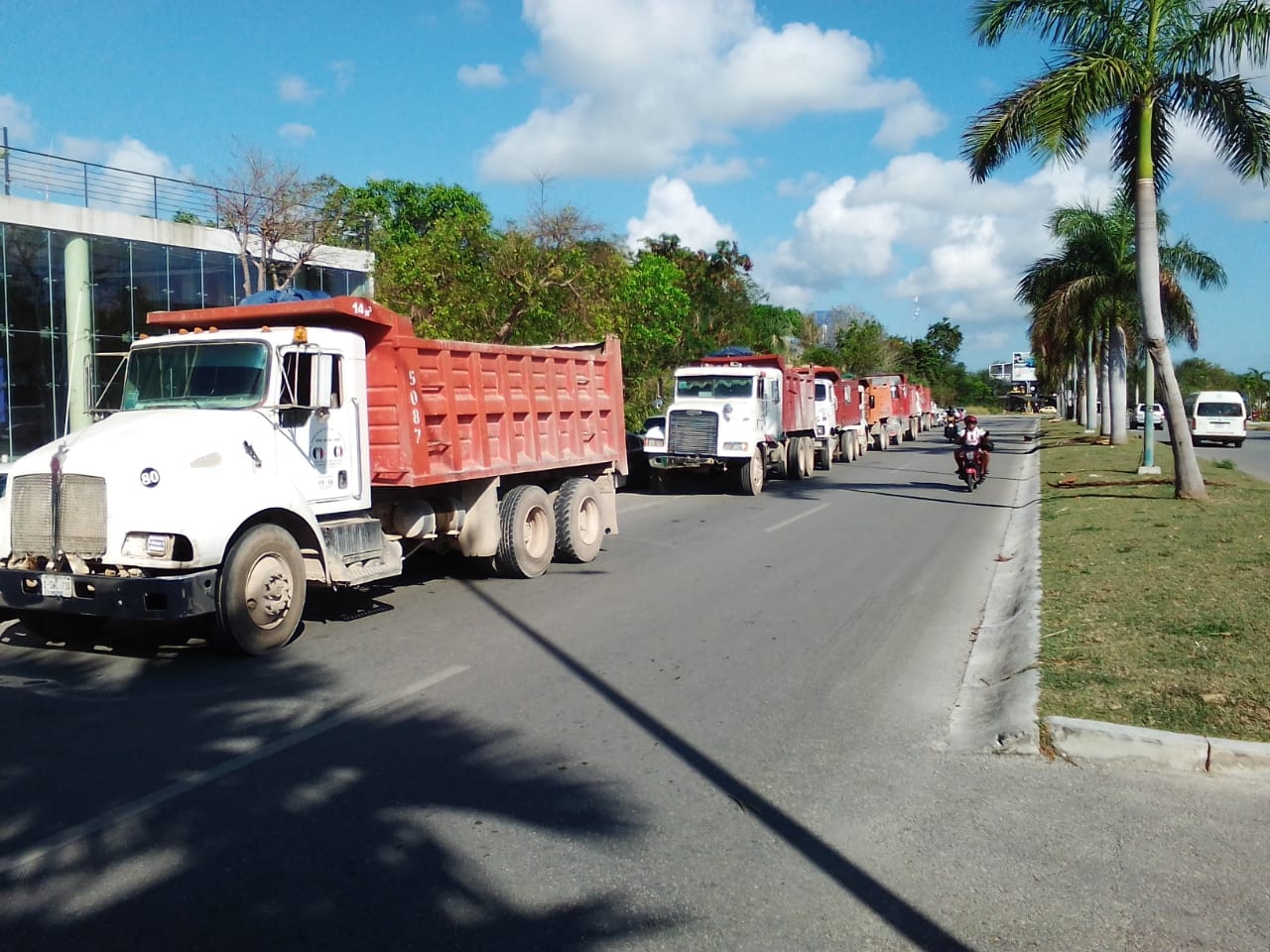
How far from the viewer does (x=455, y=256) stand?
2486cm

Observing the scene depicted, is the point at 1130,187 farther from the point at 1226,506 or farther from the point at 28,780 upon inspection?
the point at 28,780

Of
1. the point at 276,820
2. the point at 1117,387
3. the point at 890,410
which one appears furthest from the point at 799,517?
the point at 890,410

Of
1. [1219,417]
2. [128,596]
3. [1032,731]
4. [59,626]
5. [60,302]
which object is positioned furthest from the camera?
[1219,417]

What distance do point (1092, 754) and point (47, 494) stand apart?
6.92m

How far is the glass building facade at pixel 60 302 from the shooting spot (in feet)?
76.8

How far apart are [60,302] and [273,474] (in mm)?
19379

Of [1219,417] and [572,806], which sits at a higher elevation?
[1219,417]

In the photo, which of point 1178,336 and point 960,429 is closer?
point 960,429

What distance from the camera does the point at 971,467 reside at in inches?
916

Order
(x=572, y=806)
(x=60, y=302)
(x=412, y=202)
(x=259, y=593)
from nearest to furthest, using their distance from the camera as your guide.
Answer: (x=572, y=806), (x=259, y=593), (x=60, y=302), (x=412, y=202)

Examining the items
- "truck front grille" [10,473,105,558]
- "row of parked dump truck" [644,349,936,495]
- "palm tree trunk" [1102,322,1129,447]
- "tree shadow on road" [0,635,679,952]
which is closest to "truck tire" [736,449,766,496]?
"row of parked dump truck" [644,349,936,495]

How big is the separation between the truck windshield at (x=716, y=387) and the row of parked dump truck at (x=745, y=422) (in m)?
0.02

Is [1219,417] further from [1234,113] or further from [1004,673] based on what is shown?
[1004,673]

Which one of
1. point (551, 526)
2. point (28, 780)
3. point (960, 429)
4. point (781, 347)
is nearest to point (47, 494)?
point (28, 780)
